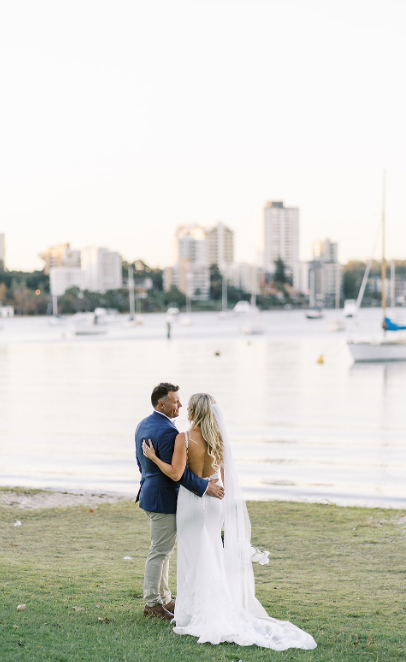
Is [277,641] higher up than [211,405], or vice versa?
[211,405]

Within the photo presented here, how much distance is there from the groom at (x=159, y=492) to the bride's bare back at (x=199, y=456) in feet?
0.35

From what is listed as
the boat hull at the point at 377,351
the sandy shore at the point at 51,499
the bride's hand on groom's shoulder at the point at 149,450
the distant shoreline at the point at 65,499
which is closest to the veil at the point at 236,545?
the bride's hand on groom's shoulder at the point at 149,450

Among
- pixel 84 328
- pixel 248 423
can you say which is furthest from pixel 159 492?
pixel 84 328

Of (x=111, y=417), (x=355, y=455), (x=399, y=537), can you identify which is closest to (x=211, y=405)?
(x=399, y=537)

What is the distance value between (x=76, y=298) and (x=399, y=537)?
183376 mm

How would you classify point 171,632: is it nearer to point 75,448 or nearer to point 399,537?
point 399,537

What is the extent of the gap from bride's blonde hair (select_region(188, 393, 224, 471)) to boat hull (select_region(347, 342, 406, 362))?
4230 cm

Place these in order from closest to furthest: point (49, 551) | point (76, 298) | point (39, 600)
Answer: point (39, 600)
point (49, 551)
point (76, 298)

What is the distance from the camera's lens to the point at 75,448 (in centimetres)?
1716

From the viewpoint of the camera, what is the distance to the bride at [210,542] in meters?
5.44

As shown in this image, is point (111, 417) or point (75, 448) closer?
point (75, 448)

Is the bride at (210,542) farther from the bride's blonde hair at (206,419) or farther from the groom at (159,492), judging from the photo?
the groom at (159,492)

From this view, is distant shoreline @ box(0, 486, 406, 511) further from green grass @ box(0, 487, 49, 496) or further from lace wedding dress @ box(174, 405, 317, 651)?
lace wedding dress @ box(174, 405, 317, 651)

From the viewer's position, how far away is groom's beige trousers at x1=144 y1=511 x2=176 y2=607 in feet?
18.9
